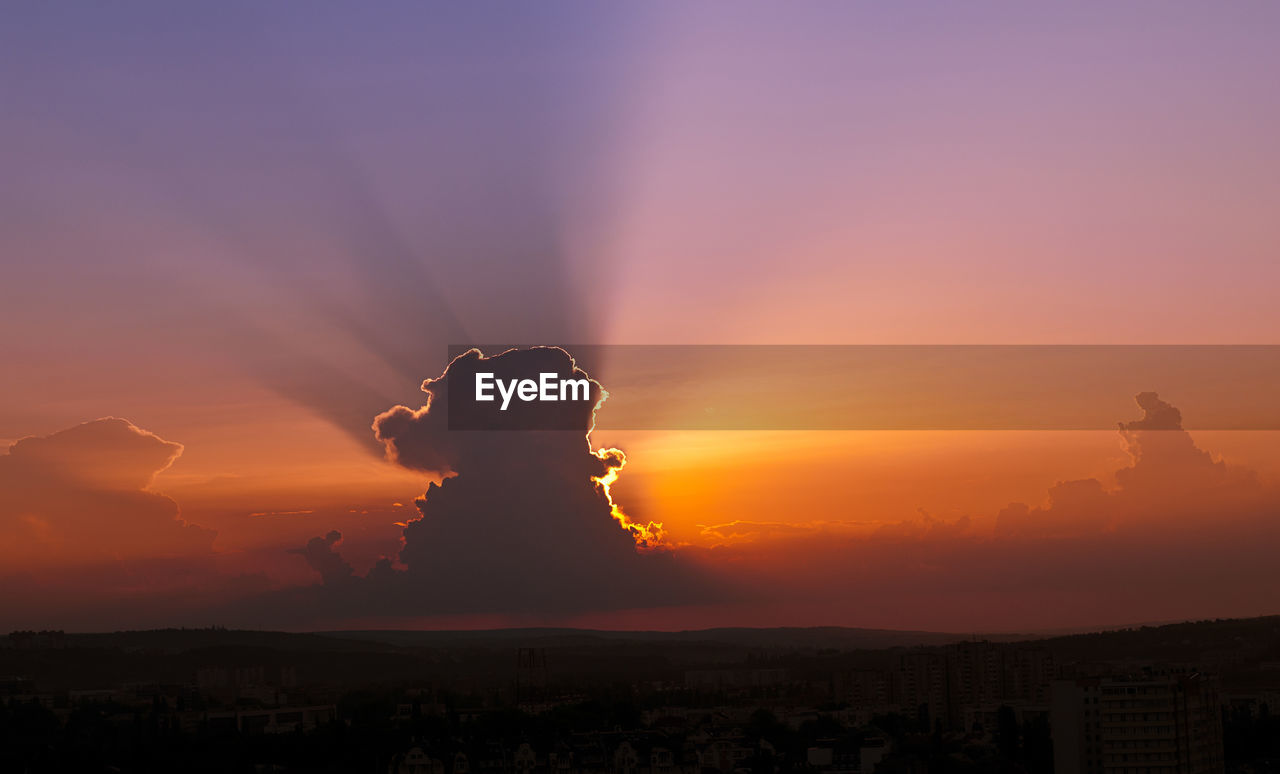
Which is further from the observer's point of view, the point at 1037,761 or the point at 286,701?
the point at 286,701

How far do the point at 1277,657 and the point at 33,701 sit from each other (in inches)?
3871

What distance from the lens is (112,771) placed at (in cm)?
5903

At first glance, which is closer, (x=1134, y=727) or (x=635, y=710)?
(x=1134, y=727)

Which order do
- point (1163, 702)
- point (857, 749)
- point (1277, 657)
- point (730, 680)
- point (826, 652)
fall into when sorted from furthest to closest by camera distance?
point (826, 652) → point (730, 680) → point (1277, 657) → point (857, 749) → point (1163, 702)

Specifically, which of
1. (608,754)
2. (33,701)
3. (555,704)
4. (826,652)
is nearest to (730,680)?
(826,652)

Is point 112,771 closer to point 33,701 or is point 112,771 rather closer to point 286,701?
point 33,701

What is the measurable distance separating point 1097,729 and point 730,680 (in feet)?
295

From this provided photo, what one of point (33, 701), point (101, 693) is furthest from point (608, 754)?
point (101, 693)

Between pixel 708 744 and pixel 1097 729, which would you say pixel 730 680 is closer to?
pixel 708 744

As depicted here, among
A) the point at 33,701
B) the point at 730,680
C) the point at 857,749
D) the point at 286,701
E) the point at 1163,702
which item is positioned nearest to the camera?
the point at 1163,702

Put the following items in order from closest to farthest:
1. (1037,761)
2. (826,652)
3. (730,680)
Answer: (1037,761) → (730,680) → (826,652)

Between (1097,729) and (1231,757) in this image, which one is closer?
(1097,729)

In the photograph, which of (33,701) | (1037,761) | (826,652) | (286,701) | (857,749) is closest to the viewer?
(1037,761)

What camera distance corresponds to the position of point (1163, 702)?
49938 mm
